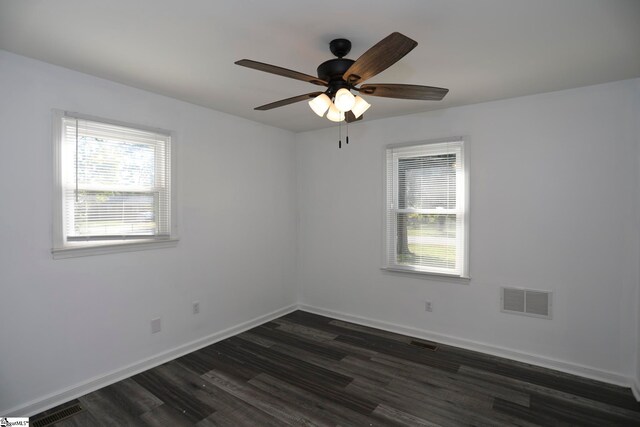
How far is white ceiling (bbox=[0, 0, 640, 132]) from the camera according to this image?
5.71 feet

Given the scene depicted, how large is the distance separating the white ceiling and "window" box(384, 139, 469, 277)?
0.97 m

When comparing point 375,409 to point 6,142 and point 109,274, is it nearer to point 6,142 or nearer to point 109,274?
point 109,274

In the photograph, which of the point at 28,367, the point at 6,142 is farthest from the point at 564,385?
the point at 6,142

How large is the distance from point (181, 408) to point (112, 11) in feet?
8.77

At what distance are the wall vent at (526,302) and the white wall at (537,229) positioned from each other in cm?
6

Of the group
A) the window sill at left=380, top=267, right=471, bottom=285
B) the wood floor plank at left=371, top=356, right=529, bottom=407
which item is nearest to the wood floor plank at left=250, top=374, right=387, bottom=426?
the wood floor plank at left=371, top=356, right=529, bottom=407

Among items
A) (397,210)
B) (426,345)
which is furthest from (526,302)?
(397,210)

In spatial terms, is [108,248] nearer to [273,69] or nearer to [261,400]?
[261,400]

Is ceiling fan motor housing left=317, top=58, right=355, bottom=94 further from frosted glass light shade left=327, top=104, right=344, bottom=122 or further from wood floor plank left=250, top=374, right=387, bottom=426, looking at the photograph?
wood floor plank left=250, top=374, right=387, bottom=426

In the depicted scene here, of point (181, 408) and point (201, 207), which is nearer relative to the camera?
point (181, 408)

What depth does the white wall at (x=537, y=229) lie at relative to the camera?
2.80 metres

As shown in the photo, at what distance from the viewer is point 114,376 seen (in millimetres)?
2787

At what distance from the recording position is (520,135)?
319cm

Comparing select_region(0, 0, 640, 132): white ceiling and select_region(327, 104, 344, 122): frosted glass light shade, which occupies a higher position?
select_region(0, 0, 640, 132): white ceiling
